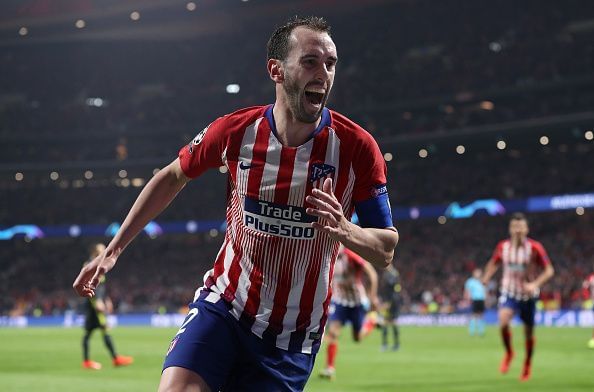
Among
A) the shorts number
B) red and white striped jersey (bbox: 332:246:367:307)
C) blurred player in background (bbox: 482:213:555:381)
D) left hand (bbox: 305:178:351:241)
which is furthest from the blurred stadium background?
left hand (bbox: 305:178:351:241)

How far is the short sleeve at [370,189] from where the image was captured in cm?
443

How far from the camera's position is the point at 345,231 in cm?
393

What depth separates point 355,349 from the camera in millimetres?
23094

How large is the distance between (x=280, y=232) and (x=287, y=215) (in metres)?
0.10

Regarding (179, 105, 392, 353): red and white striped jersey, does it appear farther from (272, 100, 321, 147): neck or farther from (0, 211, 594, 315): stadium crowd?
(0, 211, 594, 315): stadium crowd

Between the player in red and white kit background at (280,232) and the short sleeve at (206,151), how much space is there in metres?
0.03

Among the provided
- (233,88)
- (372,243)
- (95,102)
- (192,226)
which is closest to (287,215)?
(372,243)

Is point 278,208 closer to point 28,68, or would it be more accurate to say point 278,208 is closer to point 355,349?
point 355,349

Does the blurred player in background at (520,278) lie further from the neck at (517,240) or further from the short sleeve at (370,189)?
the short sleeve at (370,189)

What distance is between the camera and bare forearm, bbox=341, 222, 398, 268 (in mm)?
3973

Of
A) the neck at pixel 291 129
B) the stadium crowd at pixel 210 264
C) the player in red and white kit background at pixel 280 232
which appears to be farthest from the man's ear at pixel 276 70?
the stadium crowd at pixel 210 264

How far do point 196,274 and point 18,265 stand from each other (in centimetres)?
1344

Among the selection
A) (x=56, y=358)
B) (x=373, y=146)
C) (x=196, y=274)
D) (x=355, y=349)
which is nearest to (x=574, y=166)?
(x=196, y=274)

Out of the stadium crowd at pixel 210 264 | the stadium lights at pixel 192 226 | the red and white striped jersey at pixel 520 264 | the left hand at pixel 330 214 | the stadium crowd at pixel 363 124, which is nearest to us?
the left hand at pixel 330 214
